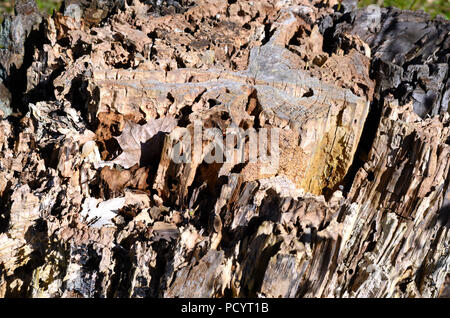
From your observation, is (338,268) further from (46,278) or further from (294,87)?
(46,278)

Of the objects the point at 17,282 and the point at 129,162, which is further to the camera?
the point at 129,162

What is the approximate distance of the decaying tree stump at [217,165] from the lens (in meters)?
2.77

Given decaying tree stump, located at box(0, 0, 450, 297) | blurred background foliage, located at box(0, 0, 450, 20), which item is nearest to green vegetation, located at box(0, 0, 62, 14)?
decaying tree stump, located at box(0, 0, 450, 297)

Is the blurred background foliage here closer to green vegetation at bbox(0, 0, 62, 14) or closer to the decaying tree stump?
the decaying tree stump

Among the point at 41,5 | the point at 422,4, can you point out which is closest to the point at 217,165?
the point at 41,5

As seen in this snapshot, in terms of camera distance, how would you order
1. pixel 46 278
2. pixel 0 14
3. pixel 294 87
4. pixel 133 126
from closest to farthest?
pixel 46 278 → pixel 133 126 → pixel 294 87 → pixel 0 14

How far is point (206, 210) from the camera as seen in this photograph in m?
3.15

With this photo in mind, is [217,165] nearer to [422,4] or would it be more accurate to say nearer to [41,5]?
[41,5]

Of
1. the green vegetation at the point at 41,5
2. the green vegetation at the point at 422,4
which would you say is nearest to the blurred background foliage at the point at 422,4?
the green vegetation at the point at 422,4

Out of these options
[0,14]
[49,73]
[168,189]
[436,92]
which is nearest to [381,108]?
[436,92]

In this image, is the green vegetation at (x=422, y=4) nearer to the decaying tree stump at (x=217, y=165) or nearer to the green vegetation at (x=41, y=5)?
the decaying tree stump at (x=217, y=165)

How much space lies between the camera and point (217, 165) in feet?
10.7
